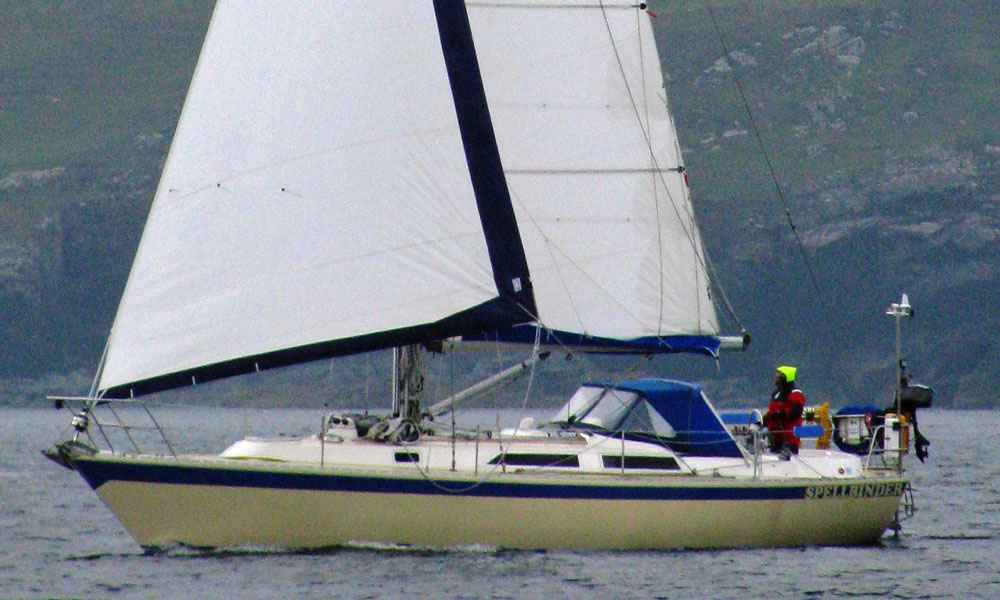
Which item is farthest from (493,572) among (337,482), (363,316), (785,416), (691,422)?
(785,416)

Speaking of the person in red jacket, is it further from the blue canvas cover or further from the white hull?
the white hull

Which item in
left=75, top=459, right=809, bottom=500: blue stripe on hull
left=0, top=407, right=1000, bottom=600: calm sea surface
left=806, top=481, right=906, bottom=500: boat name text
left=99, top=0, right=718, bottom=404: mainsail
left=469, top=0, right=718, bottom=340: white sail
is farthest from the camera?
left=469, top=0, right=718, bottom=340: white sail

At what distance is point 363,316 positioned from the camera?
793 inches

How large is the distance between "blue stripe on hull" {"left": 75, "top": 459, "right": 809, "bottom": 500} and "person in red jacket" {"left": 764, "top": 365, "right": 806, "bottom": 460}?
8.62 feet

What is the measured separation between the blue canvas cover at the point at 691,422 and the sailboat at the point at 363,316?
0.04m

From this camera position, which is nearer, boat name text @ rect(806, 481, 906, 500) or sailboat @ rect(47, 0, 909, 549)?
sailboat @ rect(47, 0, 909, 549)

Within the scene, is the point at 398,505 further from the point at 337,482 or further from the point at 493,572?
the point at 493,572

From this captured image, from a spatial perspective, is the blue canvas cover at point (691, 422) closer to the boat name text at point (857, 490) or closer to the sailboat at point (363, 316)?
the sailboat at point (363, 316)

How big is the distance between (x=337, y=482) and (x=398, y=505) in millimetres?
840

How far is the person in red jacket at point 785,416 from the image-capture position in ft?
76.2

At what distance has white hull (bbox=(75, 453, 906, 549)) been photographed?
2041cm

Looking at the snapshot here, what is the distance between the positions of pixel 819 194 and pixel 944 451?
4086 inches

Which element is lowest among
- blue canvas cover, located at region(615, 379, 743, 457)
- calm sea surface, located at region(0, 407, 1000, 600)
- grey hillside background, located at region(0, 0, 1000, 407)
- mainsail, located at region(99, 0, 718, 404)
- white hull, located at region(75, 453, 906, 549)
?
calm sea surface, located at region(0, 407, 1000, 600)

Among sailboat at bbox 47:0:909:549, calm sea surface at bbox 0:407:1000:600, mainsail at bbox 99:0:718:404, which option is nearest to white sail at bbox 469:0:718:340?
sailboat at bbox 47:0:909:549
